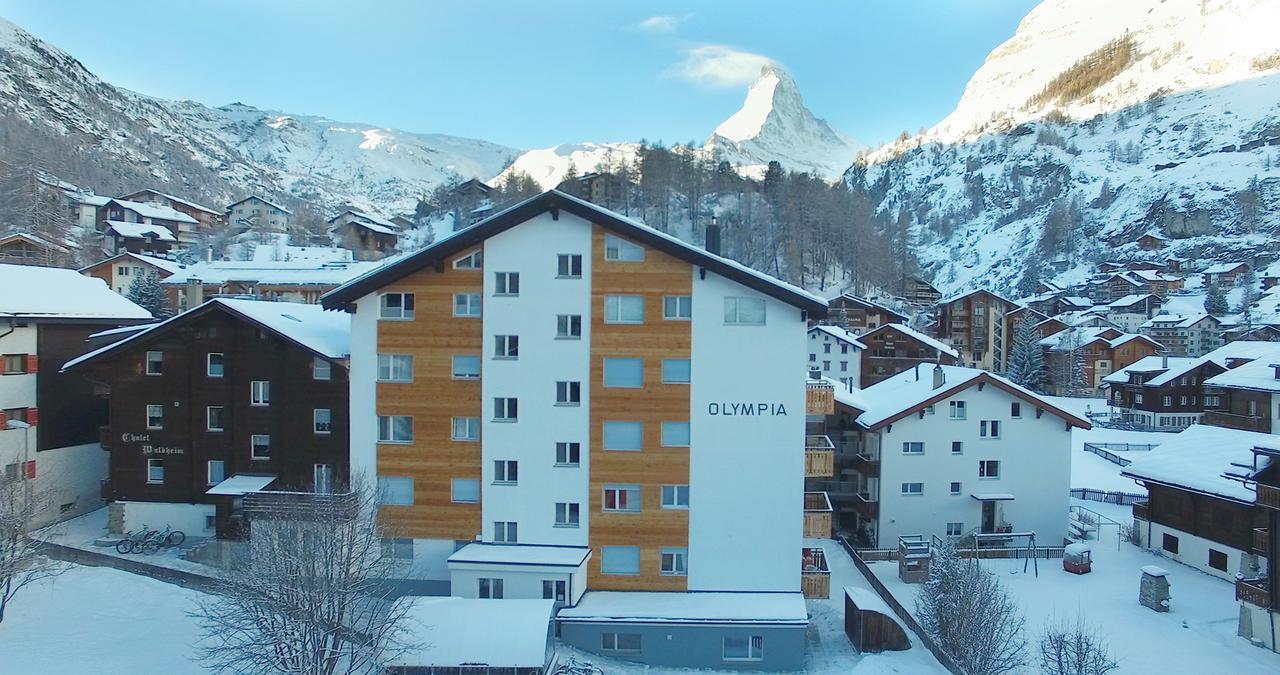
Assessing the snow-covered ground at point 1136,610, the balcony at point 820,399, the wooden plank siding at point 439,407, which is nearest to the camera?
the snow-covered ground at point 1136,610

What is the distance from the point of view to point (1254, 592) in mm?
22078

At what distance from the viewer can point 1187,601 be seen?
25.5m

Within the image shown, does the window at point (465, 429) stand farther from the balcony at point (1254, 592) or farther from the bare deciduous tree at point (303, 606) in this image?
the balcony at point (1254, 592)

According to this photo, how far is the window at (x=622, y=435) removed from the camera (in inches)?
872

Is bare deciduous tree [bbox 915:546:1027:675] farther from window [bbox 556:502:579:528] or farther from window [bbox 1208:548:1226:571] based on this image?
window [bbox 1208:548:1226:571]

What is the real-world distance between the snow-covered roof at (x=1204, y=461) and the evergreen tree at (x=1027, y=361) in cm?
5379

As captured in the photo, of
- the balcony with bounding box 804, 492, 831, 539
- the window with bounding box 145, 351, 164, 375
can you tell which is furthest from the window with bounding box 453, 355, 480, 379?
the window with bounding box 145, 351, 164, 375

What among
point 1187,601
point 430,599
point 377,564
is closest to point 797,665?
point 430,599

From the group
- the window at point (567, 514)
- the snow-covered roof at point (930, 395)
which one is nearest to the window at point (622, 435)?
the window at point (567, 514)

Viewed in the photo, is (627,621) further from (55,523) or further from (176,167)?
(176,167)

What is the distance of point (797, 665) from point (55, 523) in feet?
88.8

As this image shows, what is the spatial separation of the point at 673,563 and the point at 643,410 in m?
4.69

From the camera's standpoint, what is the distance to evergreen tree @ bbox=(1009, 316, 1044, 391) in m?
84.1

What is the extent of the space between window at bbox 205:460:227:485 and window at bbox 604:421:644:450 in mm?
15073
